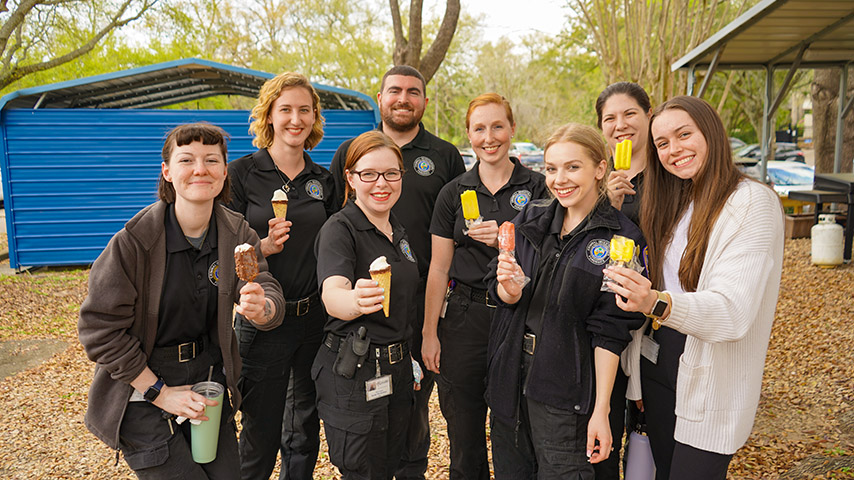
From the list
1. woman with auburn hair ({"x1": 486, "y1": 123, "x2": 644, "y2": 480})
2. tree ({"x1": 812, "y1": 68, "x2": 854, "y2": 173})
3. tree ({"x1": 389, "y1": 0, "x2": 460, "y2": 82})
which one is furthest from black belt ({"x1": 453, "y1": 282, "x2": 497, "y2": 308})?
tree ({"x1": 812, "y1": 68, "x2": 854, "y2": 173})

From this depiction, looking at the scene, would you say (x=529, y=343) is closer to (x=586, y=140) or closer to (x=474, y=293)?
(x=474, y=293)

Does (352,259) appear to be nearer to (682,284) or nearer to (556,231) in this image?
(556,231)

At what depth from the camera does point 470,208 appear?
3.26 metres

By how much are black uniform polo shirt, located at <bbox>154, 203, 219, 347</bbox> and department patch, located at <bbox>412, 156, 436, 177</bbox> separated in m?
1.64

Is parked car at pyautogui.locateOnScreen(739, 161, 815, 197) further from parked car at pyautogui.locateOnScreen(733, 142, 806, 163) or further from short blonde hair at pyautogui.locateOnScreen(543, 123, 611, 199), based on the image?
short blonde hair at pyautogui.locateOnScreen(543, 123, 611, 199)

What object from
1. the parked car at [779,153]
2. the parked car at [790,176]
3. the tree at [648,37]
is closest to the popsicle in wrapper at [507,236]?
the tree at [648,37]

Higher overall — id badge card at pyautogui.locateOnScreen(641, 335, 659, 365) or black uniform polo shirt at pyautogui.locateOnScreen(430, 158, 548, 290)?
black uniform polo shirt at pyautogui.locateOnScreen(430, 158, 548, 290)

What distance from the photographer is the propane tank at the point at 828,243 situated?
9.95m

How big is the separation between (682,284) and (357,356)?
1.63 meters

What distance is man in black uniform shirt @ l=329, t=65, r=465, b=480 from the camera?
12.4 feet

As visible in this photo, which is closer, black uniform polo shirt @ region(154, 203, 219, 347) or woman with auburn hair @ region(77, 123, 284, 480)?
woman with auburn hair @ region(77, 123, 284, 480)

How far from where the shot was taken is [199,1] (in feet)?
83.5

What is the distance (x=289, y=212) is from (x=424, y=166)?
3.40ft

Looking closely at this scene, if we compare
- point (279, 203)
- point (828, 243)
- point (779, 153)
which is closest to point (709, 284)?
point (279, 203)
